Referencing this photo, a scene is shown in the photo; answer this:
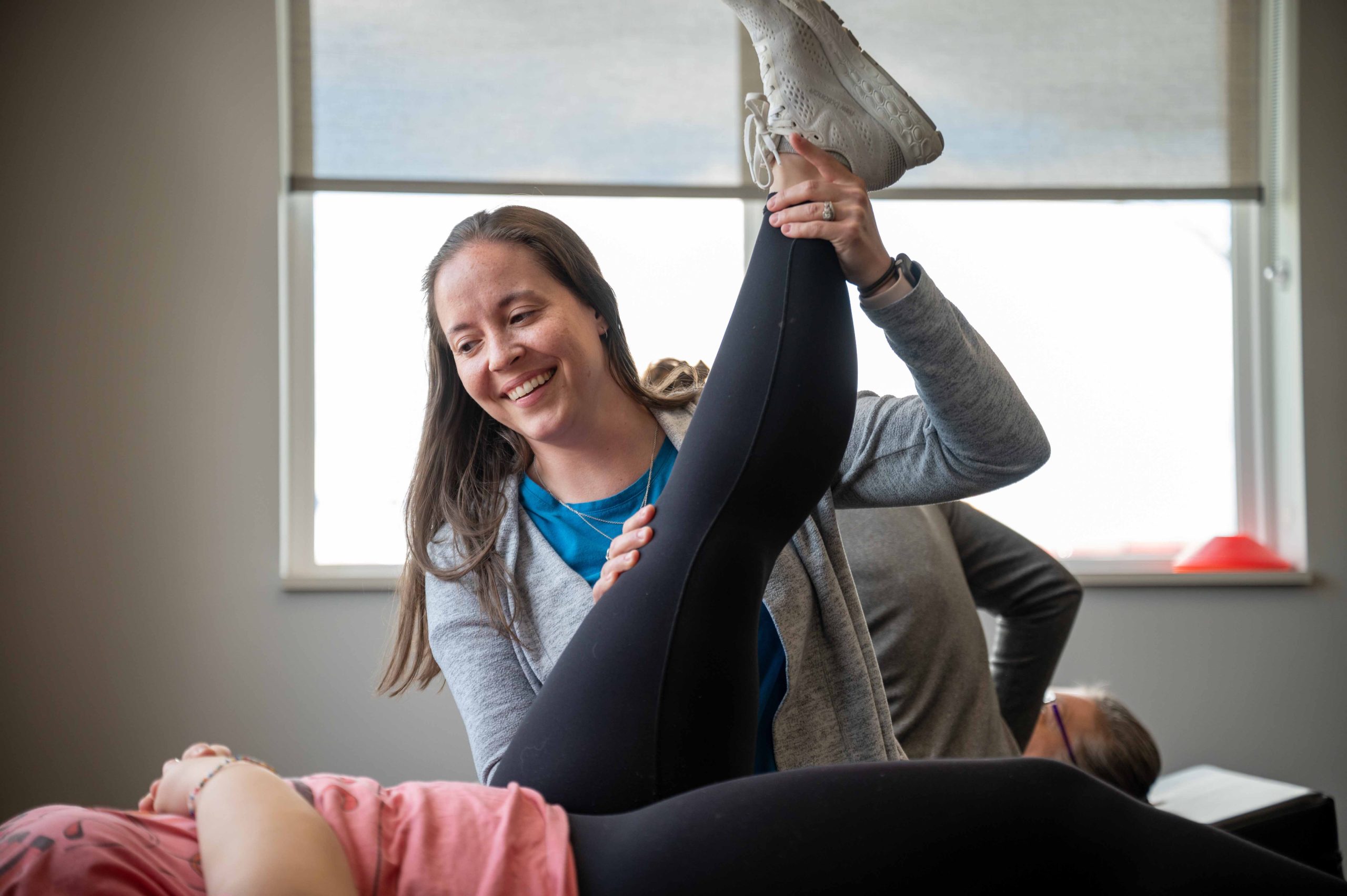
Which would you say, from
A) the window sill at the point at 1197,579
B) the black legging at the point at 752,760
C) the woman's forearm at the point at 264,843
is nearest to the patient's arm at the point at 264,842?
the woman's forearm at the point at 264,843

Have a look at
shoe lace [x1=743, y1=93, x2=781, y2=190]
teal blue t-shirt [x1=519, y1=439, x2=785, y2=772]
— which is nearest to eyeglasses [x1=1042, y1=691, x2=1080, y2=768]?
teal blue t-shirt [x1=519, y1=439, x2=785, y2=772]

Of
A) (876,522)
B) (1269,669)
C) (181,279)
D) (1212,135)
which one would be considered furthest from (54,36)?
(1269,669)

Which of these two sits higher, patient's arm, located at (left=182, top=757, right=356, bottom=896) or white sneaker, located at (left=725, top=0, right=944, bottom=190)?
white sneaker, located at (left=725, top=0, right=944, bottom=190)

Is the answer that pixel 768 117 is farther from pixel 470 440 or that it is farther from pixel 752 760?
pixel 752 760

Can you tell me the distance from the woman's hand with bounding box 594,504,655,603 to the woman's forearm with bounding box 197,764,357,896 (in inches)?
15.6

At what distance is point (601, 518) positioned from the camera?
1.28m

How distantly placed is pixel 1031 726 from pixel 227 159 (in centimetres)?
266

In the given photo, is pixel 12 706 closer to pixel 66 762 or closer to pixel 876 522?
pixel 66 762

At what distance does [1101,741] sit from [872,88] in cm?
134

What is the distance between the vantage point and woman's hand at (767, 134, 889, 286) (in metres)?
1.04

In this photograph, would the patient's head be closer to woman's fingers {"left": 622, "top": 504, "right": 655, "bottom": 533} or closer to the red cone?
woman's fingers {"left": 622, "top": 504, "right": 655, "bottom": 533}

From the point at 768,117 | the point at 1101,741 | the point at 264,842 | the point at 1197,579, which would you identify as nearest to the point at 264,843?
the point at 264,842

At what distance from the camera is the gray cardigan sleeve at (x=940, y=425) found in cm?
104

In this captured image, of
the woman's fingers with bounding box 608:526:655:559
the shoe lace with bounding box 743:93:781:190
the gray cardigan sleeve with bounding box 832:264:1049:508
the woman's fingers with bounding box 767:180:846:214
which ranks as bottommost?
the woman's fingers with bounding box 608:526:655:559
